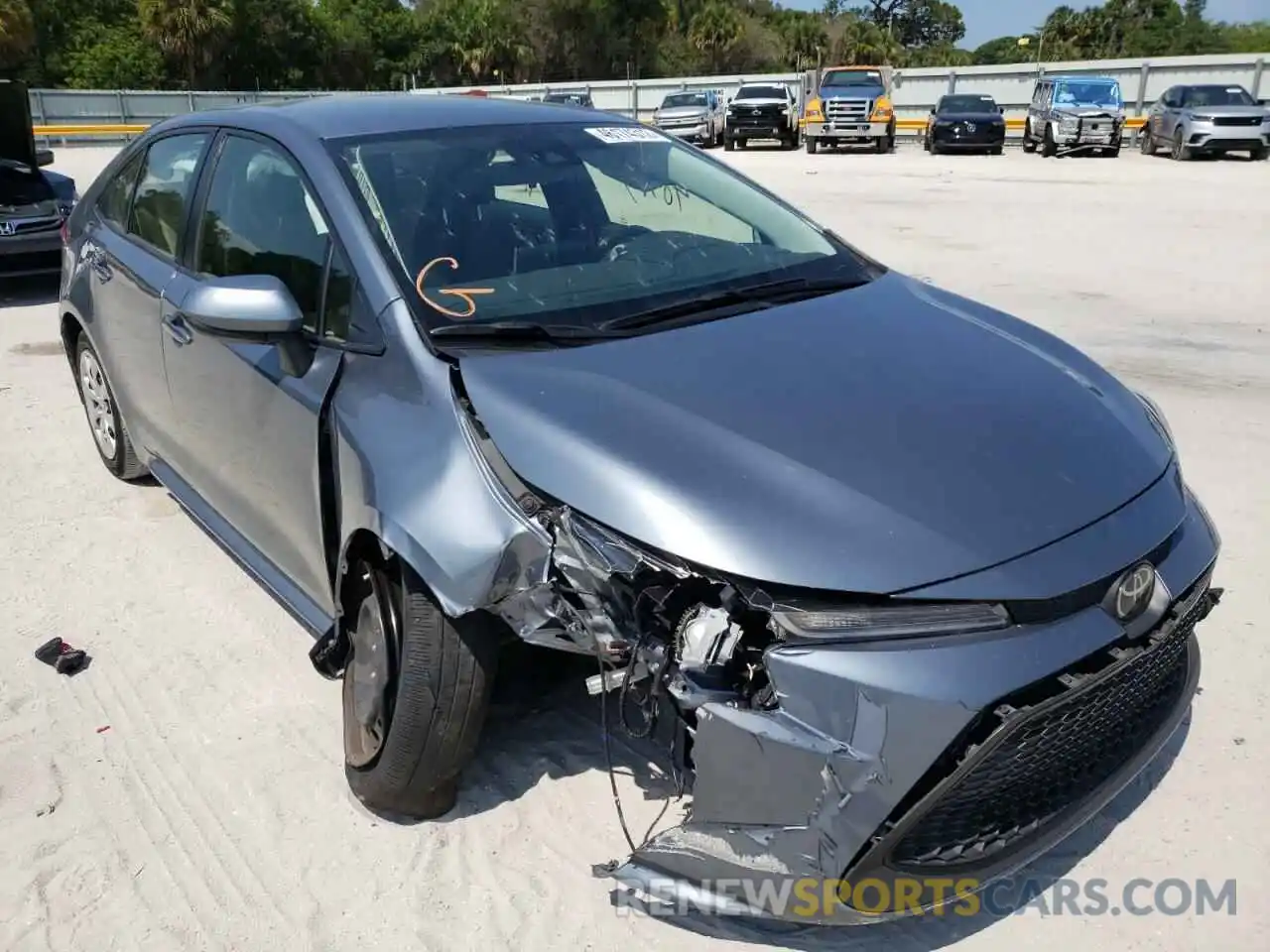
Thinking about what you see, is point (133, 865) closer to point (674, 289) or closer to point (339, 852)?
point (339, 852)

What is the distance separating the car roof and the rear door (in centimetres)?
29

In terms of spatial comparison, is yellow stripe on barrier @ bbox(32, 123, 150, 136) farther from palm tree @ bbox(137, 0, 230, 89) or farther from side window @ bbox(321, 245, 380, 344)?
side window @ bbox(321, 245, 380, 344)

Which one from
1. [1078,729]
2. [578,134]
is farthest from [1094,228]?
[1078,729]

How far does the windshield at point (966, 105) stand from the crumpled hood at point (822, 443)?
25.0m

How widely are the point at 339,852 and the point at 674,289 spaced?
5.79 feet

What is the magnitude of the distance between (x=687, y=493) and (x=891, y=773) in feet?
2.18

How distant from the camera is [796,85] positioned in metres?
34.3

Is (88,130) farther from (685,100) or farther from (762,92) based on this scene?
(762,92)

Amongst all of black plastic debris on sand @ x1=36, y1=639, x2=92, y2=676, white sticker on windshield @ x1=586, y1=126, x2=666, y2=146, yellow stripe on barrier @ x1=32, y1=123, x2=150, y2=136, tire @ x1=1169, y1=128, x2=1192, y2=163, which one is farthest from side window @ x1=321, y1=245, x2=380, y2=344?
yellow stripe on barrier @ x1=32, y1=123, x2=150, y2=136

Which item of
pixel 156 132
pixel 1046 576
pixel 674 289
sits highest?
pixel 156 132

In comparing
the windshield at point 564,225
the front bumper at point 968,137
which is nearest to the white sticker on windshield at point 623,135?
the windshield at point 564,225

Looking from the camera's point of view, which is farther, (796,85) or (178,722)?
(796,85)

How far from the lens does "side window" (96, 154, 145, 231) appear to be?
4.40 meters

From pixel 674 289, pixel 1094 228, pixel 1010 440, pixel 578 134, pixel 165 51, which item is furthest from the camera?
pixel 165 51
